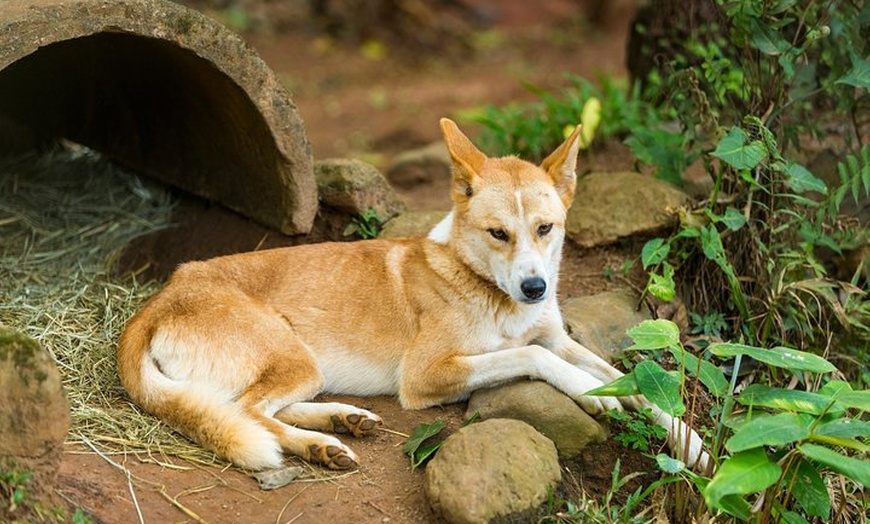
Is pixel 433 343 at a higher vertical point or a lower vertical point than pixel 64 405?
lower

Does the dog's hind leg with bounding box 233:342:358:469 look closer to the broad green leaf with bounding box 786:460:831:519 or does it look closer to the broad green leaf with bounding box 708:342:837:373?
the broad green leaf with bounding box 708:342:837:373

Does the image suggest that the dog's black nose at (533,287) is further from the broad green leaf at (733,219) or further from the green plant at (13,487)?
the green plant at (13,487)

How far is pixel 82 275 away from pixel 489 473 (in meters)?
3.01

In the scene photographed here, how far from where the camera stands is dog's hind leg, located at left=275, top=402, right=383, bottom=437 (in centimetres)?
453

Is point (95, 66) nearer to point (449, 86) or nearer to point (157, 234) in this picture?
point (157, 234)

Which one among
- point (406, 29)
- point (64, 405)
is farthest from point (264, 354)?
point (406, 29)

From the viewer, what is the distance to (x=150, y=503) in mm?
3967

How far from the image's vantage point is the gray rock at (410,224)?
19.8 ft

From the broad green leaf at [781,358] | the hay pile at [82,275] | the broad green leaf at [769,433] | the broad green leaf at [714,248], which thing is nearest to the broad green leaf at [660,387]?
the broad green leaf at [781,358]

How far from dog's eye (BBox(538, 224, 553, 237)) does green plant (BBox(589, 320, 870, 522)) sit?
29.8 inches

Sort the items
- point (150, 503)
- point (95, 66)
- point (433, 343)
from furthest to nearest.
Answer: point (95, 66) < point (433, 343) < point (150, 503)

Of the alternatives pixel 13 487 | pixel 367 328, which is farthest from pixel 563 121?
pixel 13 487

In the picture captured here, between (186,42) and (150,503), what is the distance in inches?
90.9

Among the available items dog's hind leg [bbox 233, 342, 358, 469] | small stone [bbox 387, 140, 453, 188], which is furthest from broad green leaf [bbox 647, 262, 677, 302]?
small stone [bbox 387, 140, 453, 188]
